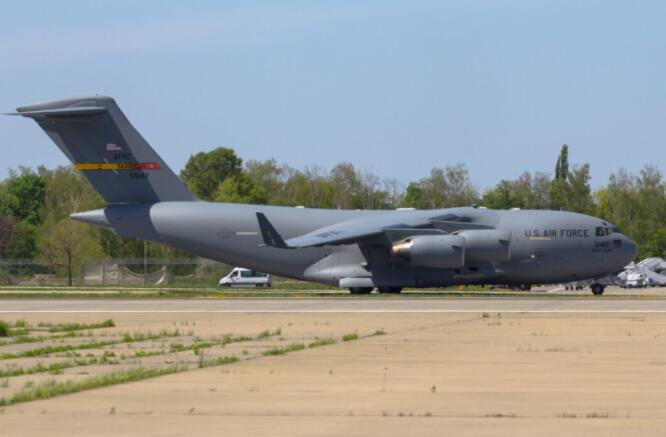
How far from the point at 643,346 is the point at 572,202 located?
8758 centimetres

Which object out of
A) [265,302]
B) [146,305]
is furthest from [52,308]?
[265,302]

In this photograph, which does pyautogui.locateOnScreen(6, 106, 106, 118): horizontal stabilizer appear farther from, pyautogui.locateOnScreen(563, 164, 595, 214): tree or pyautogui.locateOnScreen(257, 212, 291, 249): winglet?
pyautogui.locateOnScreen(563, 164, 595, 214): tree

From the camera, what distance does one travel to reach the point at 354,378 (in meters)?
15.4

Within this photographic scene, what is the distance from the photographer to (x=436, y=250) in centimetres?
4634

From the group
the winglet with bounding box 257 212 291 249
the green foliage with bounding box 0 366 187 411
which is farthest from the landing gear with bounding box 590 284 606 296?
the green foliage with bounding box 0 366 187 411

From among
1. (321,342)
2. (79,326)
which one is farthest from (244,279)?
(321,342)

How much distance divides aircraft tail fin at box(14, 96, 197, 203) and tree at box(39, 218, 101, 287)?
34935mm

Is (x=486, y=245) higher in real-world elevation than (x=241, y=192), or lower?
lower

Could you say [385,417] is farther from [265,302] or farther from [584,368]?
A: [265,302]

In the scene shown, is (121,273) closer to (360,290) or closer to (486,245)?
(360,290)

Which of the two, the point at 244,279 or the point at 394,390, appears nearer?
the point at 394,390

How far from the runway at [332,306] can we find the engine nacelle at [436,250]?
4837 mm

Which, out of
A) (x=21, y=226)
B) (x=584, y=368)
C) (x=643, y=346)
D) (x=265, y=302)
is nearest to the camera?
(x=584, y=368)

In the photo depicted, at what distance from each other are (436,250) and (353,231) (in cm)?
325
